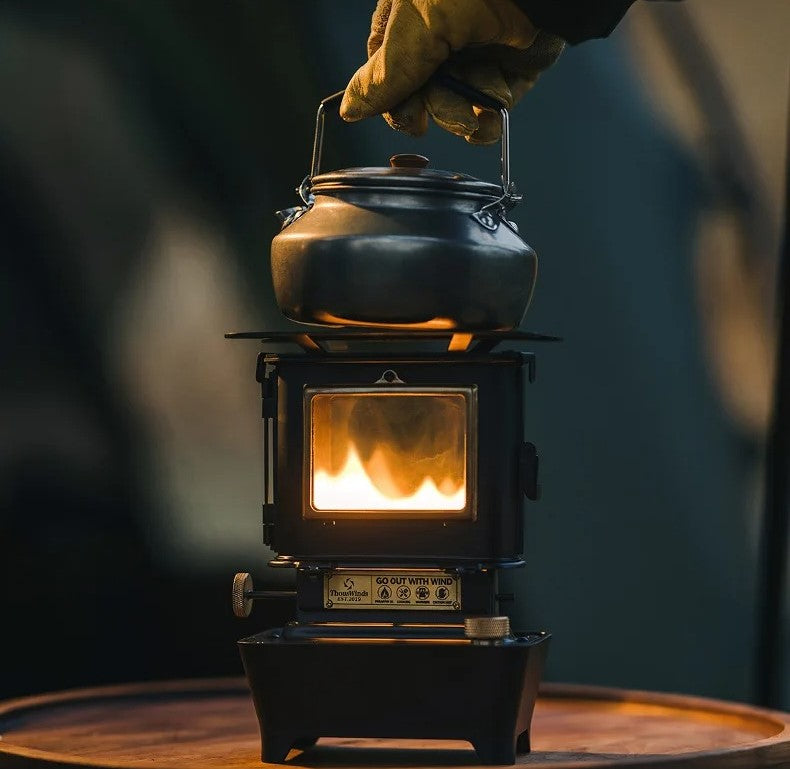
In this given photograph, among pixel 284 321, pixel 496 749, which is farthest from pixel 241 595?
pixel 284 321

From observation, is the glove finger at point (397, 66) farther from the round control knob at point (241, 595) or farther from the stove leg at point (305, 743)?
the stove leg at point (305, 743)

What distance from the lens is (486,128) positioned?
2.76 metres

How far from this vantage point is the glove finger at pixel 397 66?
2547 mm

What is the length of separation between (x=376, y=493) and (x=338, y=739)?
44cm

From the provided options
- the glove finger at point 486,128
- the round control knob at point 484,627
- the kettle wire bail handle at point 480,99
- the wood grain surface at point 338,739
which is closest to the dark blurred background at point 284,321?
the wood grain surface at point 338,739

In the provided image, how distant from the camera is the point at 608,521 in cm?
396

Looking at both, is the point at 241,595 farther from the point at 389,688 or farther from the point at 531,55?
the point at 531,55

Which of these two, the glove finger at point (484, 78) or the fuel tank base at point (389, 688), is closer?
the fuel tank base at point (389, 688)

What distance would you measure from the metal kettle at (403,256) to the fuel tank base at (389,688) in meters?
0.47

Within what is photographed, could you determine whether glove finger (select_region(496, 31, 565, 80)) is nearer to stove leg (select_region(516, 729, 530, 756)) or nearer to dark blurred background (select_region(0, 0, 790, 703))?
stove leg (select_region(516, 729, 530, 756))

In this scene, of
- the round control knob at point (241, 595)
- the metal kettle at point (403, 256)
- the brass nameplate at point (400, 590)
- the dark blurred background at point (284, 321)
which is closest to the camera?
the metal kettle at point (403, 256)

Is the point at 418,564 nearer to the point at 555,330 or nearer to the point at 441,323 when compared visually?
the point at 441,323

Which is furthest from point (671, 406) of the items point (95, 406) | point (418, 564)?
point (418, 564)

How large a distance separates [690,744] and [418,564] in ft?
1.81
